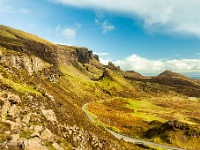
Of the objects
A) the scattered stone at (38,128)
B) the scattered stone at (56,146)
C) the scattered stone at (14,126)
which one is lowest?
the scattered stone at (56,146)

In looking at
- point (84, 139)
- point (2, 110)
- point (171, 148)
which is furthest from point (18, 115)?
point (171, 148)

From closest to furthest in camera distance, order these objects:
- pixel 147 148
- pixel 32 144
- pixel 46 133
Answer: pixel 32 144
pixel 46 133
pixel 147 148

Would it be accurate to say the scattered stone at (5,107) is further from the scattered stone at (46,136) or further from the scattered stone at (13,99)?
the scattered stone at (46,136)

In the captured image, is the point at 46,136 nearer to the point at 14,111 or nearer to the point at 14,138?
the point at 14,138

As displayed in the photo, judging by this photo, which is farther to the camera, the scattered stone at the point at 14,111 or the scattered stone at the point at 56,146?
the scattered stone at the point at 14,111

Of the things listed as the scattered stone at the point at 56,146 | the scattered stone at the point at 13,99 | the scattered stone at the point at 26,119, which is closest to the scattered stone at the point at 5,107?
the scattered stone at the point at 13,99

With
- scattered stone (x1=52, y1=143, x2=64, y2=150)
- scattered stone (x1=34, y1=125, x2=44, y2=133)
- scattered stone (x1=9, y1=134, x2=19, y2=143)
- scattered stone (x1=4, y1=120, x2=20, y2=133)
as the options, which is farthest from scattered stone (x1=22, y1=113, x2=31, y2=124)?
scattered stone (x1=52, y1=143, x2=64, y2=150)

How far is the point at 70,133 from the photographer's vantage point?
43188 mm

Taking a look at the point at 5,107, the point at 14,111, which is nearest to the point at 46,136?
the point at 14,111

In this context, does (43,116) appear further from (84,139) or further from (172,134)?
(172,134)

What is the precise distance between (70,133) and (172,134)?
5542 cm

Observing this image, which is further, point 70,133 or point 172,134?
point 172,134

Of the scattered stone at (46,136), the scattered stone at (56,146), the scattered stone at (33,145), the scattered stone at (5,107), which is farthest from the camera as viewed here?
the scattered stone at (5,107)

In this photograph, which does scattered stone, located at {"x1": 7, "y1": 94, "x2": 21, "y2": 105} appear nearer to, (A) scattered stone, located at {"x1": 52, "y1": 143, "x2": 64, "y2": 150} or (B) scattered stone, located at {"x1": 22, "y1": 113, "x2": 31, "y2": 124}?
(B) scattered stone, located at {"x1": 22, "y1": 113, "x2": 31, "y2": 124}
